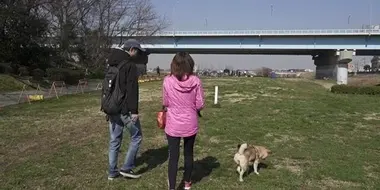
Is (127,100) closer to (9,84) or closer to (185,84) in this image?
(185,84)

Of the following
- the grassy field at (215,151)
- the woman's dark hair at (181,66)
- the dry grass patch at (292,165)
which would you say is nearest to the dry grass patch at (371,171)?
the grassy field at (215,151)

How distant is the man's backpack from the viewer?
552 cm

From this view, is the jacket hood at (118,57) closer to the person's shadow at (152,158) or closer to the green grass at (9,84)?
the person's shadow at (152,158)

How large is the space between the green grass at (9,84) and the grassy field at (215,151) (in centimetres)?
1134

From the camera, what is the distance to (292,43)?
200 feet

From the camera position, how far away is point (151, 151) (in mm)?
7938

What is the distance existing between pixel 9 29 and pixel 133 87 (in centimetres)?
2824

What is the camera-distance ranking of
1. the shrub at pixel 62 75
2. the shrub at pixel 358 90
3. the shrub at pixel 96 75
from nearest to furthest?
the shrub at pixel 358 90, the shrub at pixel 62 75, the shrub at pixel 96 75

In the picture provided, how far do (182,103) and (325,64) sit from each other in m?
61.7

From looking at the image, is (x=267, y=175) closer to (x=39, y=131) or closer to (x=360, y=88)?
(x=39, y=131)

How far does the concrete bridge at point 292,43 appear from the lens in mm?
57281

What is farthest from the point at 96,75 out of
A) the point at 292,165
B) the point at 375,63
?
the point at 375,63

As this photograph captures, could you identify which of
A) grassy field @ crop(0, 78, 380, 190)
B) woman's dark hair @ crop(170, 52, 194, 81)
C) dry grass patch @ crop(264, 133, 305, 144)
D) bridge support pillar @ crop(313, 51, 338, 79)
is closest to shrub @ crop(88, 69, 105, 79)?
grassy field @ crop(0, 78, 380, 190)

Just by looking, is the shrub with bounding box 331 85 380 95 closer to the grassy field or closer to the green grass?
the grassy field
